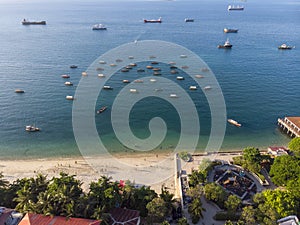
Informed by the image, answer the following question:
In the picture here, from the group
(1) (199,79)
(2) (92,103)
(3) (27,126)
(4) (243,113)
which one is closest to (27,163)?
(3) (27,126)

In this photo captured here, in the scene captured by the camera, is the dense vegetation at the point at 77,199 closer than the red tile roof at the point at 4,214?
Yes

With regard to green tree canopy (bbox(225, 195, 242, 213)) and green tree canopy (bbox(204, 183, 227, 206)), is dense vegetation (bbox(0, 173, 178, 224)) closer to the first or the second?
green tree canopy (bbox(204, 183, 227, 206))

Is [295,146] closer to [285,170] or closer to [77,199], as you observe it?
[285,170]

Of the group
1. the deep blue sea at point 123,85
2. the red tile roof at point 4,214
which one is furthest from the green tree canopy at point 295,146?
the red tile roof at point 4,214

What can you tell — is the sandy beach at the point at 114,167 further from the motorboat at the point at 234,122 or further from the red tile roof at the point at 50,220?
the motorboat at the point at 234,122

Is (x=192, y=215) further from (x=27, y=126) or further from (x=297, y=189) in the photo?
(x=27, y=126)

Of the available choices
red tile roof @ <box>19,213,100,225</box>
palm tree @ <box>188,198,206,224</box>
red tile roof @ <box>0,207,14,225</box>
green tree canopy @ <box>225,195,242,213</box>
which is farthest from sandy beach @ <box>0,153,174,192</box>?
red tile roof @ <box>19,213,100,225</box>
